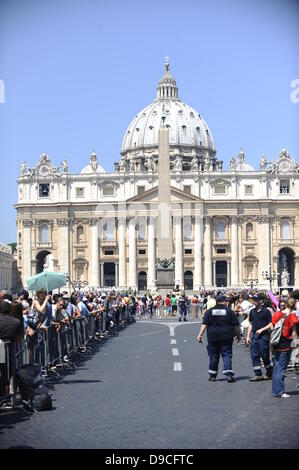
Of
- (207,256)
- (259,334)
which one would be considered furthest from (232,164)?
(259,334)

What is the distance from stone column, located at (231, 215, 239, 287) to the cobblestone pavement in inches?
3155

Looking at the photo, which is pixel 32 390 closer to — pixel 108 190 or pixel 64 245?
pixel 64 245

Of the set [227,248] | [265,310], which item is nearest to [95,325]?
[265,310]

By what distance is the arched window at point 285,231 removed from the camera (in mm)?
100188

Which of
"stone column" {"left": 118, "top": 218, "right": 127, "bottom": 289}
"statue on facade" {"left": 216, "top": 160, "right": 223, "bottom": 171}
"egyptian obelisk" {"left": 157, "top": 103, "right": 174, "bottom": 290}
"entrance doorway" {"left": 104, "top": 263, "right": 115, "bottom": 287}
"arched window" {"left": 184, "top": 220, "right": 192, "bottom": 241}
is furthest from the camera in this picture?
"statue on facade" {"left": 216, "top": 160, "right": 223, "bottom": 171}

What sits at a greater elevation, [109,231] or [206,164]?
[206,164]

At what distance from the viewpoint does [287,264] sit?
103 meters

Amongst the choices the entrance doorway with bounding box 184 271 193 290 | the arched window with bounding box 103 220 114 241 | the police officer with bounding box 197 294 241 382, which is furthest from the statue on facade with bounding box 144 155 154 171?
the police officer with bounding box 197 294 241 382

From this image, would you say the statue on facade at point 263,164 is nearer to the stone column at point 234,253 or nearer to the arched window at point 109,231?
the stone column at point 234,253

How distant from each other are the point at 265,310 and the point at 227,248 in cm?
8472

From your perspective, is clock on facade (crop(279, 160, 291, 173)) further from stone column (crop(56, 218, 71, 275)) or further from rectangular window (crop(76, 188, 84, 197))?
stone column (crop(56, 218, 71, 275))

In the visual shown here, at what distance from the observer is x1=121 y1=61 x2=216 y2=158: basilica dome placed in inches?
5153

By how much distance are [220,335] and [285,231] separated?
86080 millimetres
